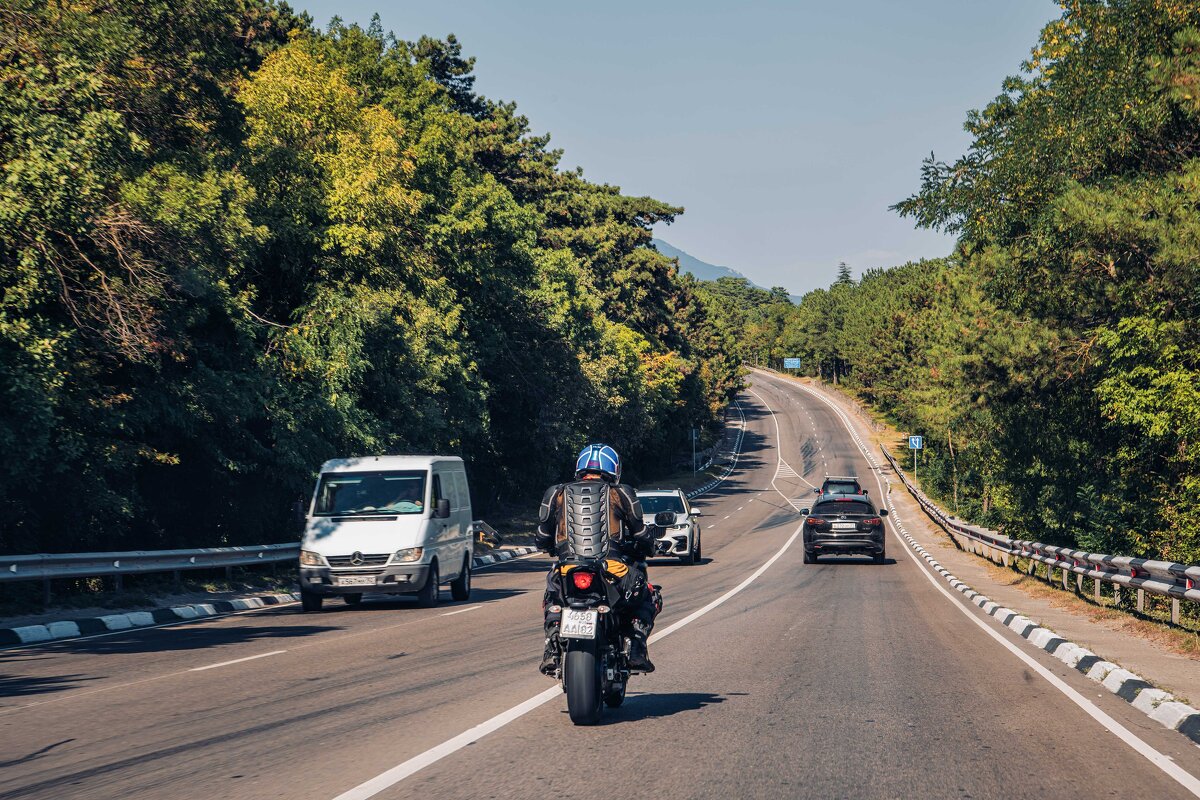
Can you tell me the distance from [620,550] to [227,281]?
62.2ft

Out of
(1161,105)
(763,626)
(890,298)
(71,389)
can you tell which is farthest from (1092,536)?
(890,298)

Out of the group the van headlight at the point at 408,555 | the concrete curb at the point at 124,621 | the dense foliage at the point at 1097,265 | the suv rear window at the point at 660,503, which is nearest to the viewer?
the concrete curb at the point at 124,621

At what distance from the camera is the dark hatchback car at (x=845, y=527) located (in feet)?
97.0

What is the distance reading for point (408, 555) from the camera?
18.3 meters

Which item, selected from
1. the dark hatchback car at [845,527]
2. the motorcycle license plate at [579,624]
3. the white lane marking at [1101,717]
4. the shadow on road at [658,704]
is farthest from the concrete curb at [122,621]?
the dark hatchback car at [845,527]

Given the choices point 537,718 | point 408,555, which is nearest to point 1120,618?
point 408,555

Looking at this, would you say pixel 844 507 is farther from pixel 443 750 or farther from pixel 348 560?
pixel 443 750

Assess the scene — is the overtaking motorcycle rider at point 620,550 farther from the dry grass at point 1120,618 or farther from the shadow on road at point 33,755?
the dry grass at point 1120,618

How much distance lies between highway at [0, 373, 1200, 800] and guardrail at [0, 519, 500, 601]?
1913 millimetres

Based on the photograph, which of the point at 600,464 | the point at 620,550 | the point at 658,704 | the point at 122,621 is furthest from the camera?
the point at 122,621

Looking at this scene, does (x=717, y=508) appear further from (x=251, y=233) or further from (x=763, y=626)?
(x=763, y=626)

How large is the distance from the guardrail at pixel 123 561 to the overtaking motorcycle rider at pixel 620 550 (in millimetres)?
5700

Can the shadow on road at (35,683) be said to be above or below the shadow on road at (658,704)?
below

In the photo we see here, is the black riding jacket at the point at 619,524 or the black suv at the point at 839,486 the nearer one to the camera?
the black riding jacket at the point at 619,524
